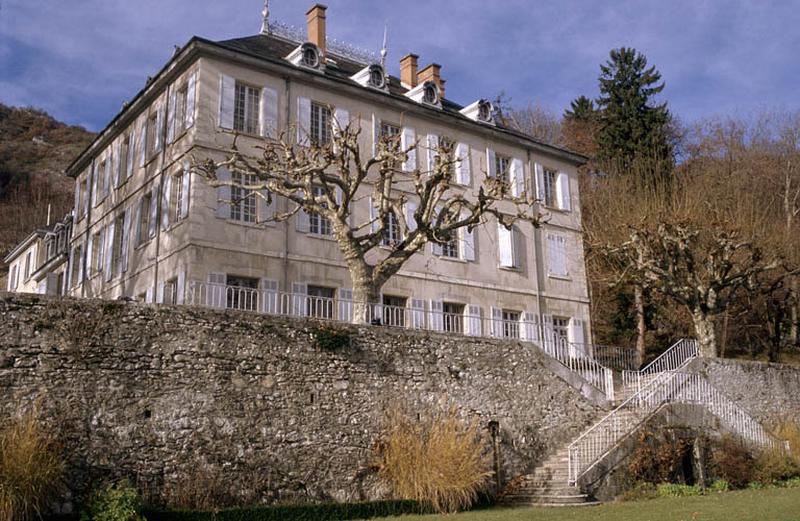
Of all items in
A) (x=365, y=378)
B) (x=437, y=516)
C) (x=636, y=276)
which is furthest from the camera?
(x=636, y=276)

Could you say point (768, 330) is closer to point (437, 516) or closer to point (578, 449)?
point (578, 449)

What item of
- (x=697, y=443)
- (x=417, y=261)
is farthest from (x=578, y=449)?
(x=417, y=261)

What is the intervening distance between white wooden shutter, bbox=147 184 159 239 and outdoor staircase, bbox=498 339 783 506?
34.8 ft

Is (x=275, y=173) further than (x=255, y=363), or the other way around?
(x=275, y=173)

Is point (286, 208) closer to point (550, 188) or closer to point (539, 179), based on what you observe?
point (539, 179)

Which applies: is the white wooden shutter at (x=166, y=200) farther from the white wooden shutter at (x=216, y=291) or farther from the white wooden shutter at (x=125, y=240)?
the white wooden shutter at (x=125, y=240)

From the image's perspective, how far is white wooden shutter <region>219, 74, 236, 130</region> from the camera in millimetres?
18281

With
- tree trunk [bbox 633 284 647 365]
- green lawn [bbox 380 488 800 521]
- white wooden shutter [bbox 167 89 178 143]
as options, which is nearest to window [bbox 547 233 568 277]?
tree trunk [bbox 633 284 647 365]

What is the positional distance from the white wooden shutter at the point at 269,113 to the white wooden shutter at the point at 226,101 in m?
0.80

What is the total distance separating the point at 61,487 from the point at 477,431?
25.2ft

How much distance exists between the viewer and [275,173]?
15234 mm

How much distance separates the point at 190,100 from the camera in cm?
1844

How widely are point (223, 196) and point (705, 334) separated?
13.6 metres

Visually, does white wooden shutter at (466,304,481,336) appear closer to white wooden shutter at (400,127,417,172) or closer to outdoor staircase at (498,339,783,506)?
outdoor staircase at (498,339,783,506)
